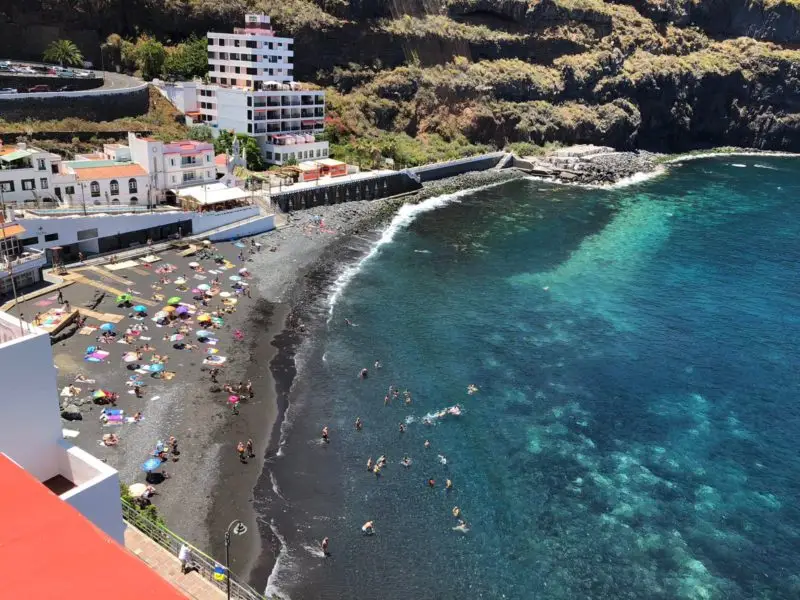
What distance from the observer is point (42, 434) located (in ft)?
53.7

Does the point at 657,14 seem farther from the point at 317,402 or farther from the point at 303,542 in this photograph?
the point at 303,542

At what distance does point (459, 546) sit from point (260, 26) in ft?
307

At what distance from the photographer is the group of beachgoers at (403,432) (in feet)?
111

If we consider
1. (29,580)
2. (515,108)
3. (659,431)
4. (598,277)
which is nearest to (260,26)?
(515,108)

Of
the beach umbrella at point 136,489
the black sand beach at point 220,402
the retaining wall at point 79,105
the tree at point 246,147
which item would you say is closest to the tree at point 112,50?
the retaining wall at point 79,105

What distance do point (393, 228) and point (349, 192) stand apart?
462 inches

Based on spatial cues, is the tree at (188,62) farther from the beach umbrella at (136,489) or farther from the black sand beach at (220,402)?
the beach umbrella at (136,489)

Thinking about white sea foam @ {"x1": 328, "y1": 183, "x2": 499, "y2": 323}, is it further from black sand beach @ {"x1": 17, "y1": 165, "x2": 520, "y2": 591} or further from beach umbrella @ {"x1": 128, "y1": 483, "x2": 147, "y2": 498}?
beach umbrella @ {"x1": 128, "y1": 483, "x2": 147, "y2": 498}

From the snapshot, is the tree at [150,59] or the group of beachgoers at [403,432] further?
the tree at [150,59]

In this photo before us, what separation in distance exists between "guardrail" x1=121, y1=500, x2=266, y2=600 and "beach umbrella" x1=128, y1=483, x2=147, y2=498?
4.69m

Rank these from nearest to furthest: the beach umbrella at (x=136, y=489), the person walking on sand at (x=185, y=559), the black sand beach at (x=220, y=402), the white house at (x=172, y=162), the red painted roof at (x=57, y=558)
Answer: the red painted roof at (x=57, y=558), the person walking on sand at (x=185, y=559), the beach umbrella at (x=136, y=489), the black sand beach at (x=220, y=402), the white house at (x=172, y=162)

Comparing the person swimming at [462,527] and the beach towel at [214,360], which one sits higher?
the beach towel at [214,360]

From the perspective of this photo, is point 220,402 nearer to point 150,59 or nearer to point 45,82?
point 45,82

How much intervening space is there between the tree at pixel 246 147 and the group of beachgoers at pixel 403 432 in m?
51.1
